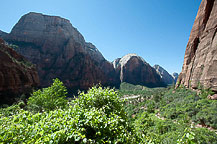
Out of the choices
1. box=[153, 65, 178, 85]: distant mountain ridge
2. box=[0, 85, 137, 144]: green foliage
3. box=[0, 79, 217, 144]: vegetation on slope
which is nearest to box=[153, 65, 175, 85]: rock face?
box=[153, 65, 178, 85]: distant mountain ridge

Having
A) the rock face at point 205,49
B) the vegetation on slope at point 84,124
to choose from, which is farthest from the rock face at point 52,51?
the vegetation on slope at point 84,124

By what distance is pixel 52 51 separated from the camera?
65562 millimetres

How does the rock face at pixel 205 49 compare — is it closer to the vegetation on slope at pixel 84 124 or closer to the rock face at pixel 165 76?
the vegetation on slope at pixel 84 124

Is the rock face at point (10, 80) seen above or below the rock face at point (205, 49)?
below

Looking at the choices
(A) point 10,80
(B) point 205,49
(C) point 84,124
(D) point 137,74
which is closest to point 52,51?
(A) point 10,80

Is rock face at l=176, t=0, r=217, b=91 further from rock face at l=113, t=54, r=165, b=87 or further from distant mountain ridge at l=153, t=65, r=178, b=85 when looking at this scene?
distant mountain ridge at l=153, t=65, r=178, b=85

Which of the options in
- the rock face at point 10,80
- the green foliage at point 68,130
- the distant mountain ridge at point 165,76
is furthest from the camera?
the distant mountain ridge at point 165,76

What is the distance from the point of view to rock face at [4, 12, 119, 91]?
58531 mm

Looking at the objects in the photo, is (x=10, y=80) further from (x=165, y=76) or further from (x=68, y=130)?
(x=165, y=76)

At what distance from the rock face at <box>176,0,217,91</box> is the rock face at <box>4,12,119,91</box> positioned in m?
52.6

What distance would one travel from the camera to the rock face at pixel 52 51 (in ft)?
192

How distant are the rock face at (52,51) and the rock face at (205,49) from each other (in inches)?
2072

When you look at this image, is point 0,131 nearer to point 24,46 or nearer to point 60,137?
point 60,137

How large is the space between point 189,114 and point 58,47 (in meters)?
77.8
